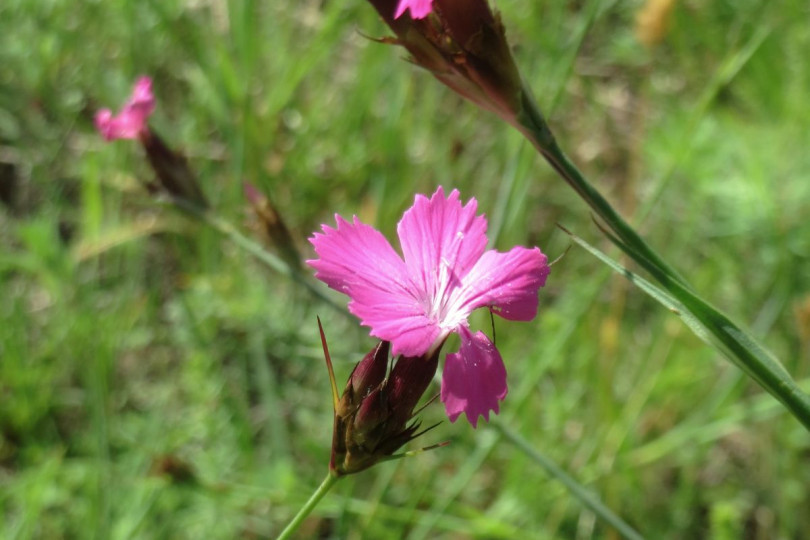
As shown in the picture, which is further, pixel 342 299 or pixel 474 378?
pixel 342 299

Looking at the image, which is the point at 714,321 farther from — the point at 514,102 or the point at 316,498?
the point at 316,498

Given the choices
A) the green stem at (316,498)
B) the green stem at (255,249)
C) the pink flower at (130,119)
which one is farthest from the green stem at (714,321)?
the pink flower at (130,119)

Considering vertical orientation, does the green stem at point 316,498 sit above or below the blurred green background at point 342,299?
above

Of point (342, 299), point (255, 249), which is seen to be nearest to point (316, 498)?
point (255, 249)

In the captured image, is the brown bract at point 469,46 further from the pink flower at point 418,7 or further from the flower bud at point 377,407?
the flower bud at point 377,407

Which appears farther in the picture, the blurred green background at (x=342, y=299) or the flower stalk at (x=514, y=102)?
the blurred green background at (x=342, y=299)

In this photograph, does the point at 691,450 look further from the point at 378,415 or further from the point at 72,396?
the point at 72,396
